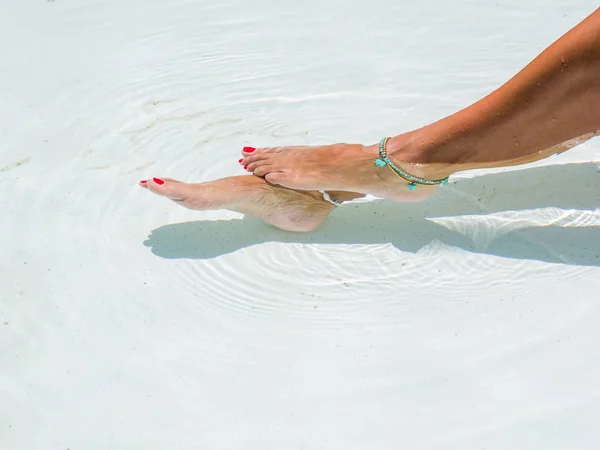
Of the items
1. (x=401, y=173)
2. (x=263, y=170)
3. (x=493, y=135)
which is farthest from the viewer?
(x=263, y=170)

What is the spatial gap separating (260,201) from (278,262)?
6.8 inches

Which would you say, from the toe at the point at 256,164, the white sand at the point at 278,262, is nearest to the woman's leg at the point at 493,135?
the toe at the point at 256,164

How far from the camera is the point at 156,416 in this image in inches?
55.9

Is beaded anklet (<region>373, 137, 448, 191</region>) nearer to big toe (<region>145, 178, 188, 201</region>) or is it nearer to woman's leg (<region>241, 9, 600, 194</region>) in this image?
woman's leg (<region>241, 9, 600, 194</region>)

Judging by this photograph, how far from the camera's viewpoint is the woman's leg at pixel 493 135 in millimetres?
1455

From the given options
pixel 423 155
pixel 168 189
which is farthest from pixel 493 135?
pixel 168 189

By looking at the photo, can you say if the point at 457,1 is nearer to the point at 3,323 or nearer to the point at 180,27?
the point at 180,27

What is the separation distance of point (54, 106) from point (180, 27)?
61 centimetres

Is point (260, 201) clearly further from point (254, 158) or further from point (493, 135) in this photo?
point (493, 135)

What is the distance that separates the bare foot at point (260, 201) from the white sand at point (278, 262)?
0.05 meters

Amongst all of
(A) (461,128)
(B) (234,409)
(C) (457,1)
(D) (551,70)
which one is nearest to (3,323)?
(B) (234,409)

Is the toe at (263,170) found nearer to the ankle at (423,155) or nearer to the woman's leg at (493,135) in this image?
the woman's leg at (493,135)

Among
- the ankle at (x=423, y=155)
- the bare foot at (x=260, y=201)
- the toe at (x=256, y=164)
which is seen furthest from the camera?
the toe at (x=256, y=164)

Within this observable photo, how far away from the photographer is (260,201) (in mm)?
1814
